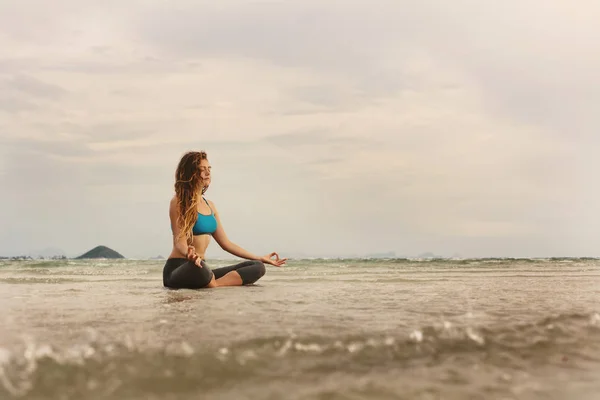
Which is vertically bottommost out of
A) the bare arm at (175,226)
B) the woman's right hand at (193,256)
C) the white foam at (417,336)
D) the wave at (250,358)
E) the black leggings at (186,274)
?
the wave at (250,358)

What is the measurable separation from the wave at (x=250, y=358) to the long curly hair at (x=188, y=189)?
12.7 feet

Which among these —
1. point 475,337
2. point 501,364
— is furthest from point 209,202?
point 501,364

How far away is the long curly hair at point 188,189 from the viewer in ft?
25.3

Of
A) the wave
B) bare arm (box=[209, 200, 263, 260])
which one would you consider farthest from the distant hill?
the wave

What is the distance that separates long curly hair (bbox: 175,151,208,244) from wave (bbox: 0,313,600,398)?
3867 millimetres

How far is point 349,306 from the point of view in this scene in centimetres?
586

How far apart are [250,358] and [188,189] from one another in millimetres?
Answer: 4684

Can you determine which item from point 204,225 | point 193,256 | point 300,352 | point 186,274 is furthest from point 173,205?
point 300,352

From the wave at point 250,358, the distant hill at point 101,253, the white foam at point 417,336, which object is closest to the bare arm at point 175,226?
the wave at point 250,358

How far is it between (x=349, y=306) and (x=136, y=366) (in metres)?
3.02

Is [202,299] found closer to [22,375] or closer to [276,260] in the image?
[276,260]

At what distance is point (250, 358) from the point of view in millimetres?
3404

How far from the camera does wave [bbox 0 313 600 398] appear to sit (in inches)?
116

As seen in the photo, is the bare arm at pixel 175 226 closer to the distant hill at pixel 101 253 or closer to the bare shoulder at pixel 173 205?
the bare shoulder at pixel 173 205
